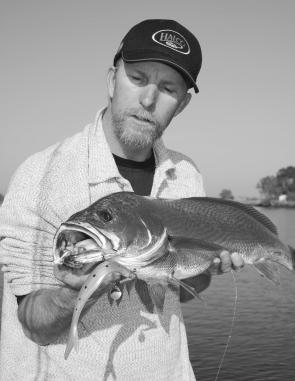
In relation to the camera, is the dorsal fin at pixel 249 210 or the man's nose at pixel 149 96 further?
the dorsal fin at pixel 249 210

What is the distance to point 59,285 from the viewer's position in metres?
3.50

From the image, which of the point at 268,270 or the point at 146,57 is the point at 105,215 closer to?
the point at 146,57

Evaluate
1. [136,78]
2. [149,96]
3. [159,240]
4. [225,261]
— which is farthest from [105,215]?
[136,78]

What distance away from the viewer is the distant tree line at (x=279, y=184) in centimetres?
17100

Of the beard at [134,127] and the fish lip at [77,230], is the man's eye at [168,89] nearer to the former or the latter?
the beard at [134,127]

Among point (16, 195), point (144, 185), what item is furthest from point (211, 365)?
point (16, 195)

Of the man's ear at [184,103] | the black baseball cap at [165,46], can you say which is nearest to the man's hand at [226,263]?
the man's ear at [184,103]

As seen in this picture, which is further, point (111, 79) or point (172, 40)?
point (111, 79)

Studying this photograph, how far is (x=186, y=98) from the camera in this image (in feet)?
15.1

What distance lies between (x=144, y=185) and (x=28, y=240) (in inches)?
45.6

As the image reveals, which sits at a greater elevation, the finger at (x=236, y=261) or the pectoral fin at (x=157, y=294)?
the finger at (x=236, y=261)

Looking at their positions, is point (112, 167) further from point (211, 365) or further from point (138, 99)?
point (211, 365)

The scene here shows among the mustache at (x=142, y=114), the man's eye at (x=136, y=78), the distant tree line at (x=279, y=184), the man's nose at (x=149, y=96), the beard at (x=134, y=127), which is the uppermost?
the distant tree line at (x=279, y=184)

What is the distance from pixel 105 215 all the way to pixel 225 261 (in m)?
1.10
